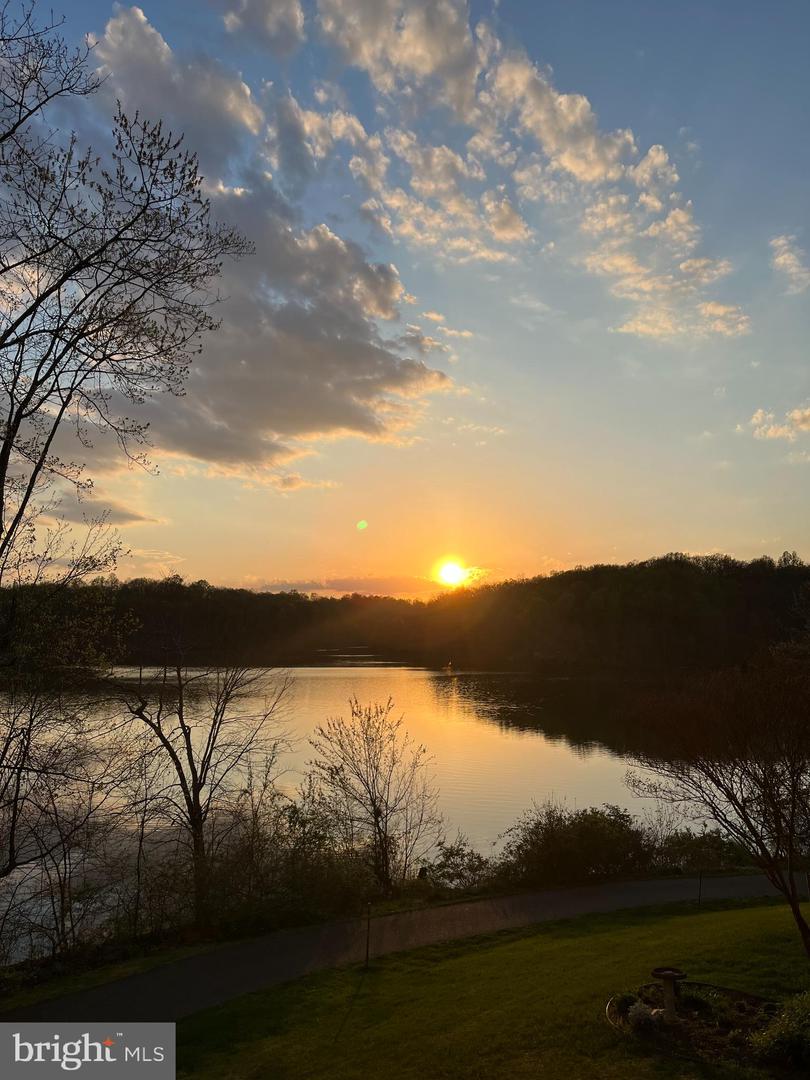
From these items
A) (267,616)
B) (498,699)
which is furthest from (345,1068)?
(267,616)

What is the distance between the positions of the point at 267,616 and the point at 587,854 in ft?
295

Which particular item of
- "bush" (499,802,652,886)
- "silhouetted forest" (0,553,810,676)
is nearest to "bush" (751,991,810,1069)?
"bush" (499,802,652,886)

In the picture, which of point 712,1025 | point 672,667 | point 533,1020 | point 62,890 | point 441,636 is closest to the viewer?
point 712,1025

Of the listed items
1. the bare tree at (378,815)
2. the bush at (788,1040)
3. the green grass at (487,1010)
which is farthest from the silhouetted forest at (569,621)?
the bush at (788,1040)

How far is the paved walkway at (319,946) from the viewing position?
11594mm

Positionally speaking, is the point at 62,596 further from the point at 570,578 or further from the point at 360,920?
the point at 570,578

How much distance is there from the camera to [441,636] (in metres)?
133

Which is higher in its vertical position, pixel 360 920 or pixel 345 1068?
pixel 345 1068

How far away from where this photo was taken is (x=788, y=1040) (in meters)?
7.38

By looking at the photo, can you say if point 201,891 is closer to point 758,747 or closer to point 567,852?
point 567,852

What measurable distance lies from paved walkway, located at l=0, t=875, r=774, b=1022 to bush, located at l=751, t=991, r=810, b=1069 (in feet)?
26.3

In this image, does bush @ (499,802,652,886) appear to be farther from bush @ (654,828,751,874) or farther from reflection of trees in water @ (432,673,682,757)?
reflection of trees in water @ (432,673,682,757)

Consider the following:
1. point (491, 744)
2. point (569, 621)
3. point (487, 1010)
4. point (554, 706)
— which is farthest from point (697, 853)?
point (569, 621)

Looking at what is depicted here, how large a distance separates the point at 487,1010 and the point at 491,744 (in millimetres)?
31053
